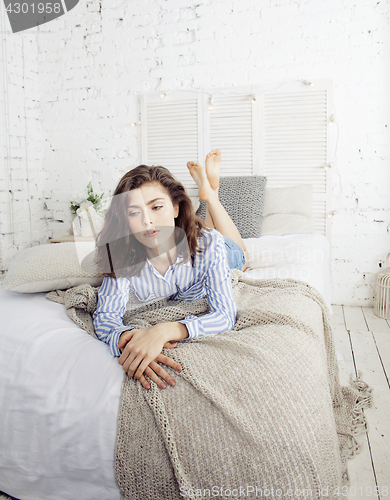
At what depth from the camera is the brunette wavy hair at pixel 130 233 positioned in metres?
1.08

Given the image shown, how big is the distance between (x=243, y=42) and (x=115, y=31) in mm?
1093

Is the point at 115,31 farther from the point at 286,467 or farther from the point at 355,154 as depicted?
the point at 286,467

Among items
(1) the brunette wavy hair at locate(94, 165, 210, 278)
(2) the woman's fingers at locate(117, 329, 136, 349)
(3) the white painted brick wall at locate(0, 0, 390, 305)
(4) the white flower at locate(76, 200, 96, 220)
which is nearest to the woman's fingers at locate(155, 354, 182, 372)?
(2) the woman's fingers at locate(117, 329, 136, 349)

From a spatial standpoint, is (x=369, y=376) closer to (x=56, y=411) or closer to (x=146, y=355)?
(x=146, y=355)

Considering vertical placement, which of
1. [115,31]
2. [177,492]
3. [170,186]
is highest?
[115,31]

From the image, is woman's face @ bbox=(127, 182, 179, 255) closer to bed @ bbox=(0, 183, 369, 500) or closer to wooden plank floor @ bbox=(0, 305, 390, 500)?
bed @ bbox=(0, 183, 369, 500)

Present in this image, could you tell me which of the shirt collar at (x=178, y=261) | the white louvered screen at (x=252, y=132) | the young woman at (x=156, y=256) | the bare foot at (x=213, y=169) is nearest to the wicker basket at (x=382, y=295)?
the white louvered screen at (x=252, y=132)

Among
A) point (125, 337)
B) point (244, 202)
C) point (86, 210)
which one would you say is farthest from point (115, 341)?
point (86, 210)

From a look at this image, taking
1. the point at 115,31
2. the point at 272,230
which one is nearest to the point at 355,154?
the point at 272,230

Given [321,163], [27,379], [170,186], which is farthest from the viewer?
[321,163]

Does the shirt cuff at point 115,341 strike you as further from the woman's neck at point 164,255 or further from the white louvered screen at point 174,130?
the white louvered screen at point 174,130

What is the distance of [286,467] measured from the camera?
65cm

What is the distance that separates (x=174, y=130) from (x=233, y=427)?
2604 millimetres

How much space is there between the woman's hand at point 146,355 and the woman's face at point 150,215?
0.97ft
